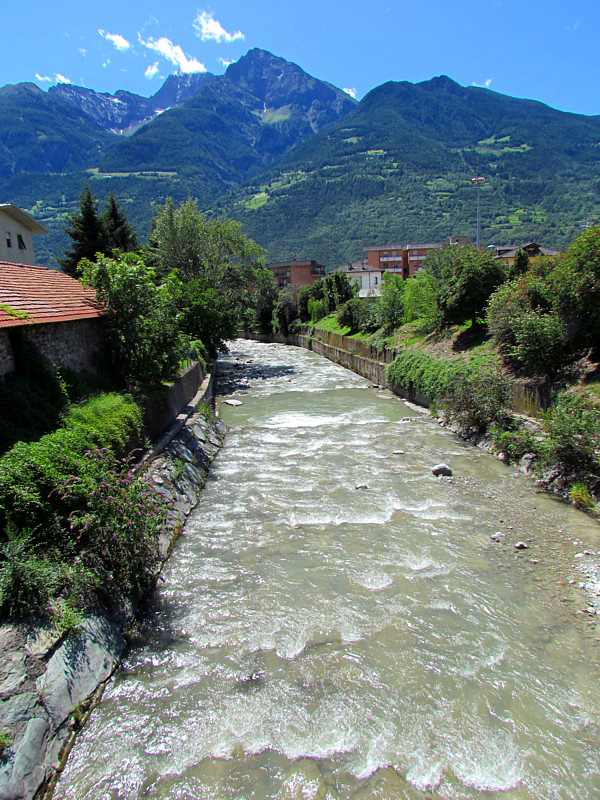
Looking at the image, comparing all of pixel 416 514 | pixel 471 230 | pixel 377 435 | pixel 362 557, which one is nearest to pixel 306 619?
pixel 362 557

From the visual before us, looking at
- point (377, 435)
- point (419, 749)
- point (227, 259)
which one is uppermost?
point (227, 259)

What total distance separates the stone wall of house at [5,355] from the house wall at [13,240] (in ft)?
69.4

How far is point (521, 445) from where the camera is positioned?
13.4 meters

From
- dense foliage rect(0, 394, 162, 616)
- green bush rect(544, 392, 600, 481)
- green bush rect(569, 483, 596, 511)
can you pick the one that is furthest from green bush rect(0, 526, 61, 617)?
green bush rect(544, 392, 600, 481)

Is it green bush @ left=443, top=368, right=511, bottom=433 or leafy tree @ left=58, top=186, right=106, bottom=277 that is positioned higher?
leafy tree @ left=58, top=186, right=106, bottom=277

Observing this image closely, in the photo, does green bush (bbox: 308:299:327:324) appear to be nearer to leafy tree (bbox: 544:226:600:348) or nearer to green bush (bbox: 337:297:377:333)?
green bush (bbox: 337:297:377:333)

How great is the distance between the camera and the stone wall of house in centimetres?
903

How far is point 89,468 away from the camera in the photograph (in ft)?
24.0

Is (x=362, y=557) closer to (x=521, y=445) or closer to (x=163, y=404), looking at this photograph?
(x=521, y=445)

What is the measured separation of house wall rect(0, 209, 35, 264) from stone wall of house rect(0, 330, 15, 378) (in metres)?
21.2

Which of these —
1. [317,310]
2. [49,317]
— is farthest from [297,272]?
[49,317]

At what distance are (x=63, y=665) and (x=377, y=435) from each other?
1331cm

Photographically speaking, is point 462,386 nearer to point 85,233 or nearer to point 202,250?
point 202,250

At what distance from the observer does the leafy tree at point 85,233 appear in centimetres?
3494
